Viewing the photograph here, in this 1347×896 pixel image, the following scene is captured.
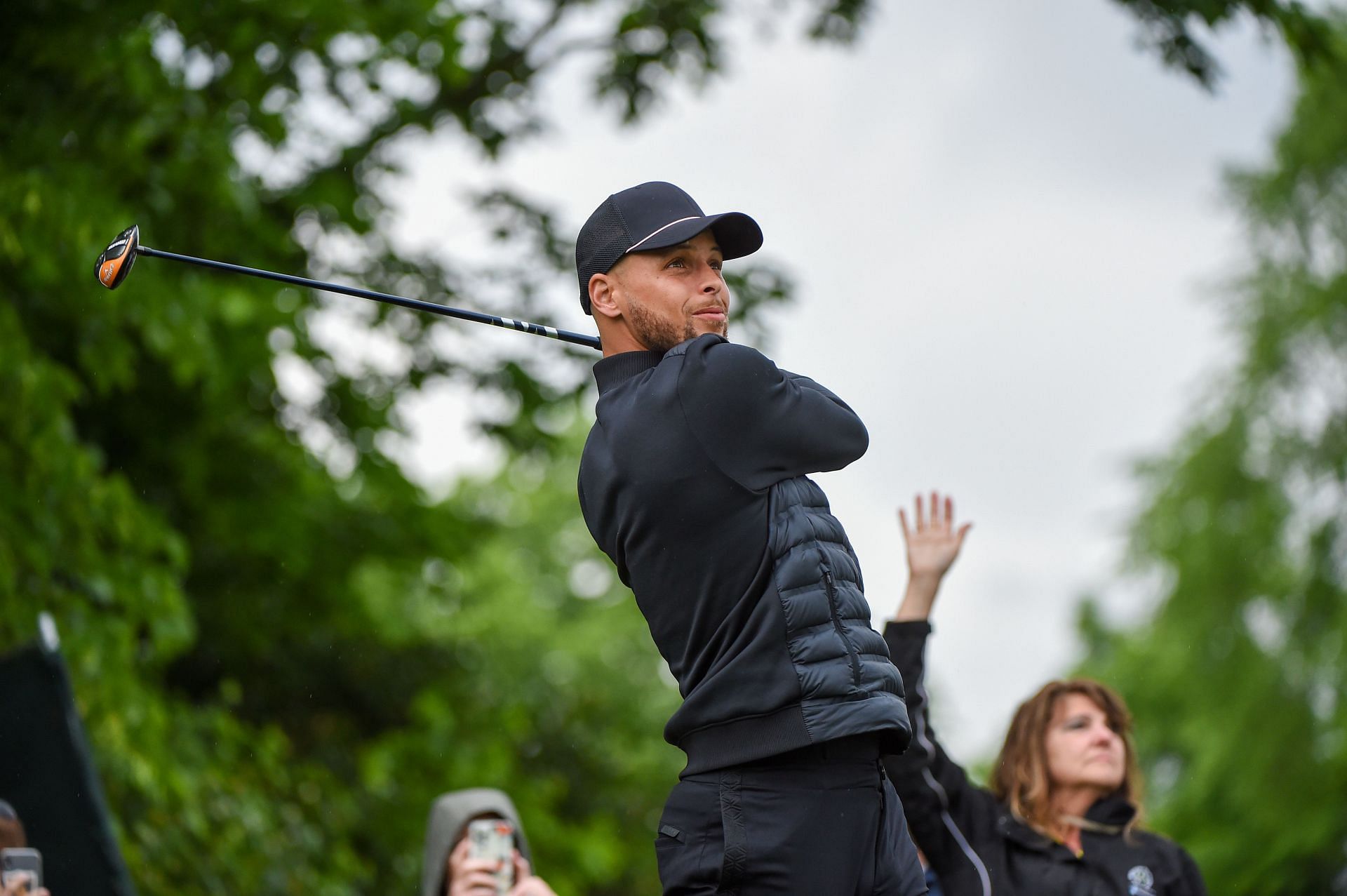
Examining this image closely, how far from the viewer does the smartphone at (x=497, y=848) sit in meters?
4.43

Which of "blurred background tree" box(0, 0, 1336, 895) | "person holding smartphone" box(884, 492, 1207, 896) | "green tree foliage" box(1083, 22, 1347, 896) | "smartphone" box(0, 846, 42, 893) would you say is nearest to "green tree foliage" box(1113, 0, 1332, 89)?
"blurred background tree" box(0, 0, 1336, 895)

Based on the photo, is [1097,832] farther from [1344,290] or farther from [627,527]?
[1344,290]

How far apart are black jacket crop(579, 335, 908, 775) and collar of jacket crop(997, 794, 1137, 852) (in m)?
1.67

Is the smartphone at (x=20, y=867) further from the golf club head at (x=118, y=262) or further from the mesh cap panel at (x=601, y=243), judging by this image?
the mesh cap panel at (x=601, y=243)

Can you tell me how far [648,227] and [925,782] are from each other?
66.7 inches

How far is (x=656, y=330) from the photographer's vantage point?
9.16ft

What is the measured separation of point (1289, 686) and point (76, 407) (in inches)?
498

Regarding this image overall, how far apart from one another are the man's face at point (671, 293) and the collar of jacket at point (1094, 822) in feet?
6.45

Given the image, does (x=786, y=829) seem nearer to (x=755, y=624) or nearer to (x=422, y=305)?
(x=755, y=624)

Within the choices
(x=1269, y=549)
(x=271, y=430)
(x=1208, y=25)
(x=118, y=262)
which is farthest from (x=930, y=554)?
(x=1269, y=549)

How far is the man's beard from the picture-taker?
2783 mm

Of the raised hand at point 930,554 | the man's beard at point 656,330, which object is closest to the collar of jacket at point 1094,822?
the raised hand at point 930,554

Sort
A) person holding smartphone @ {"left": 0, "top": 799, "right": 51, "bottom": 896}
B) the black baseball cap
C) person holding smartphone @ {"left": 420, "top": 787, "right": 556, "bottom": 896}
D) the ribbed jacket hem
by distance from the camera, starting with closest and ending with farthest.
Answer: the ribbed jacket hem
the black baseball cap
person holding smartphone @ {"left": 0, "top": 799, "right": 51, "bottom": 896}
person holding smartphone @ {"left": 420, "top": 787, "right": 556, "bottom": 896}

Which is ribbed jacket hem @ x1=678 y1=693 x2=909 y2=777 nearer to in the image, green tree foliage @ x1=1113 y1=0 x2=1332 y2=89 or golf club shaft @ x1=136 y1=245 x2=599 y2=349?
golf club shaft @ x1=136 y1=245 x2=599 y2=349
